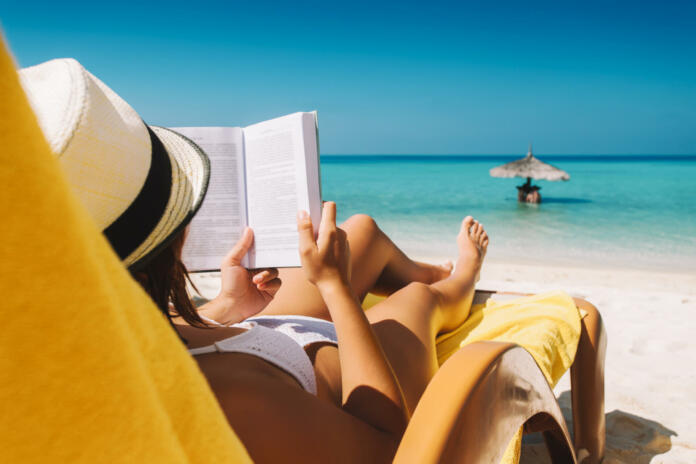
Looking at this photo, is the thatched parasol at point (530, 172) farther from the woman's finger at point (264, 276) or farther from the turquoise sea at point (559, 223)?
the woman's finger at point (264, 276)

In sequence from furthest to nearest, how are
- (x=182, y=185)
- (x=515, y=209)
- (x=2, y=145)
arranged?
(x=515, y=209), (x=182, y=185), (x=2, y=145)

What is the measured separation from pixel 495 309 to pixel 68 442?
1953mm

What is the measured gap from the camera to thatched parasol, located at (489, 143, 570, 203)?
35.6 feet

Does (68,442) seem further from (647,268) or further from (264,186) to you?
(647,268)

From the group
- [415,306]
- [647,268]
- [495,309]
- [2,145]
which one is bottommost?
[647,268]

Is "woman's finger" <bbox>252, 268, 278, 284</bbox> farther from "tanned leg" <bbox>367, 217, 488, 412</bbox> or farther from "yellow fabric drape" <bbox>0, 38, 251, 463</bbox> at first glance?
"yellow fabric drape" <bbox>0, 38, 251, 463</bbox>

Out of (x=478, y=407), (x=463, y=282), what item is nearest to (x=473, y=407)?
(x=478, y=407)

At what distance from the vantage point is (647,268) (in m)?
5.53

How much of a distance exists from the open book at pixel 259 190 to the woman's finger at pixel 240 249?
0.04ft

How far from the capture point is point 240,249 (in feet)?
4.08

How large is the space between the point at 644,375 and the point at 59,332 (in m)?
2.71

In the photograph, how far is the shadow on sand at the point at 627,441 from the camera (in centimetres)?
168

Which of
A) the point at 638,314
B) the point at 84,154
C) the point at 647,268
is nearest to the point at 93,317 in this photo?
the point at 84,154

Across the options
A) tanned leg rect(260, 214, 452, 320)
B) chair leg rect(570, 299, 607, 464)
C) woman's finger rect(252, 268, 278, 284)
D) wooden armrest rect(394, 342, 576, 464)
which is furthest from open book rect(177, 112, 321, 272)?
chair leg rect(570, 299, 607, 464)
